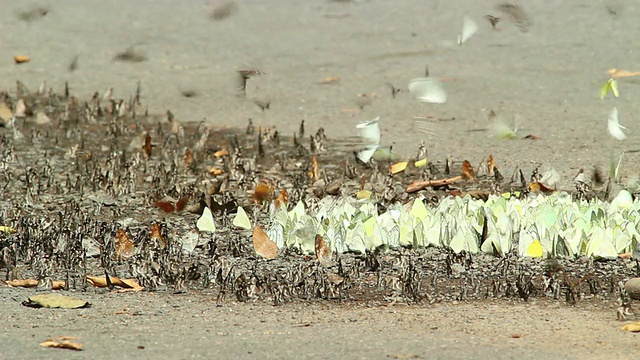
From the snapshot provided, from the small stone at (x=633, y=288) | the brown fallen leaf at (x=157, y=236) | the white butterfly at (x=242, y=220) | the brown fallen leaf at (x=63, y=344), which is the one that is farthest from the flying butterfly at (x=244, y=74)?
the brown fallen leaf at (x=63, y=344)

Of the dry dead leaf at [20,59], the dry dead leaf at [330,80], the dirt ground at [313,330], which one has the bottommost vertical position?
the dirt ground at [313,330]

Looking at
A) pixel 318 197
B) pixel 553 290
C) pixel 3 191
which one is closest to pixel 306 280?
pixel 553 290

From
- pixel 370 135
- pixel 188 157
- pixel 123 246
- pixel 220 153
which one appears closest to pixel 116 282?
pixel 123 246

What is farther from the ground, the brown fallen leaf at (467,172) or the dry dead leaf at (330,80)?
the dry dead leaf at (330,80)

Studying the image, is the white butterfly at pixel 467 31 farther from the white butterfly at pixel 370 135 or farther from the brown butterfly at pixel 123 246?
the brown butterfly at pixel 123 246

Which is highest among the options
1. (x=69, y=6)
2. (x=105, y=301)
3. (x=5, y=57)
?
(x=69, y=6)

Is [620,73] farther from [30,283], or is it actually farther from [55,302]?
[55,302]

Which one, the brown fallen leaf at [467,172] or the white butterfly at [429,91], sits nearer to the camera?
the brown fallen leaf at [467,172]

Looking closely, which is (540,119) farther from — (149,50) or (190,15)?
(190,15)
